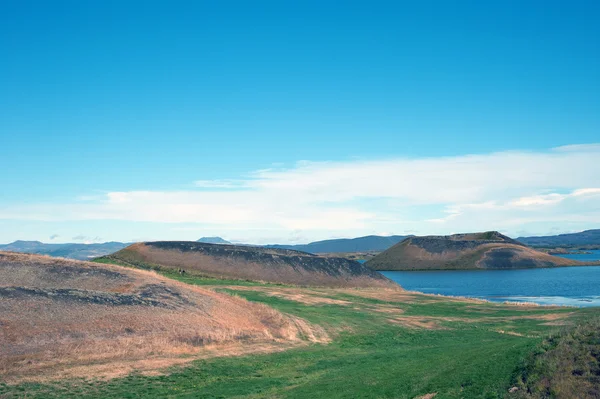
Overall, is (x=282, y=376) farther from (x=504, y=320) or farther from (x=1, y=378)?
(x=504, y=320)

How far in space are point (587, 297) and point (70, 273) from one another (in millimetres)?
74230

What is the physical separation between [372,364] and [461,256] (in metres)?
154

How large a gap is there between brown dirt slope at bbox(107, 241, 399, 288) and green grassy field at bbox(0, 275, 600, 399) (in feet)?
110

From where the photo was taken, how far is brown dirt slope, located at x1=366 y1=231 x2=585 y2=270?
165875 mm

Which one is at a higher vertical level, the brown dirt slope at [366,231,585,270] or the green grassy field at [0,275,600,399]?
the brown dirt slope at [366,231,585,270]

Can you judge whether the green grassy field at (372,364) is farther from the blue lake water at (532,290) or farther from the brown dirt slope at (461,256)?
the brown dirt slope at (461,256)

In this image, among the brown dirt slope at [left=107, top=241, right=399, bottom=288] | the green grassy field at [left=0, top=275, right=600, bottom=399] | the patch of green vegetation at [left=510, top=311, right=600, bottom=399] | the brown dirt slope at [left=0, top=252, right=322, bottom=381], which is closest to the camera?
the patch of green vegetation at [left=510, top=311, right=600, bottom=399]

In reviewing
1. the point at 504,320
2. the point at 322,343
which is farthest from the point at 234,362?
the point at 504,320

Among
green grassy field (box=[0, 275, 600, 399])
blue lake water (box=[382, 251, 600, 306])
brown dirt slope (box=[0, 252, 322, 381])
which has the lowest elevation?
blue lake water (box=[382, 251, 600, 306])

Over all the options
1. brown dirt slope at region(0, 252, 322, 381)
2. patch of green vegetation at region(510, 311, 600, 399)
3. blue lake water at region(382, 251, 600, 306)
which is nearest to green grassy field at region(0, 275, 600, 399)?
patch of green vegetation at region(510, 311, 600, 399)

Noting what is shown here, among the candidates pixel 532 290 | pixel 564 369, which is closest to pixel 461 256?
pixel 532 290

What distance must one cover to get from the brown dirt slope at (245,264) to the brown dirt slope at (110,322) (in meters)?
39.7

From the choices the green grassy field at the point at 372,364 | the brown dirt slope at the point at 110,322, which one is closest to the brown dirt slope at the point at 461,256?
the green grassy field at the point at 372,364

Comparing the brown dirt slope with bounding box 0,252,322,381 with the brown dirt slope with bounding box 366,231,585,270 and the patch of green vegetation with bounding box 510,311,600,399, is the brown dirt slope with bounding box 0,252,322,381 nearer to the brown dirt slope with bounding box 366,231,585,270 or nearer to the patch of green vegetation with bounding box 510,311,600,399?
the patch of green vegetation with bounding box 510,311,600,399
